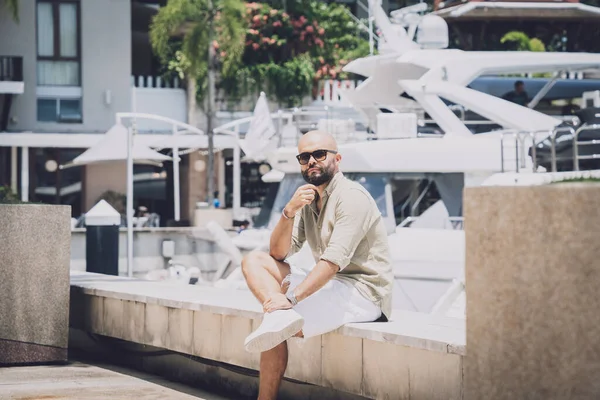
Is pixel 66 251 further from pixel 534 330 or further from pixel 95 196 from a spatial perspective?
pixel 95 196

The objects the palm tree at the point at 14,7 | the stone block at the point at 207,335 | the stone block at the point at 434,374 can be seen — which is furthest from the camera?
the palm tree at the point at 14,7

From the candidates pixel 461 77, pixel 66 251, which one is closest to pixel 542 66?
pixel 461 77

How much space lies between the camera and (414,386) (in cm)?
615

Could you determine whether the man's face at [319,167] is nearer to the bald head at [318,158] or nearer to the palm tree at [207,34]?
the bald head at [318,158]

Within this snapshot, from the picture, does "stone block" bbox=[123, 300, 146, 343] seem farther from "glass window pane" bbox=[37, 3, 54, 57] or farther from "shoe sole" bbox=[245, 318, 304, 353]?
"glass window pane" bbox=[37, 3, 54, 57]

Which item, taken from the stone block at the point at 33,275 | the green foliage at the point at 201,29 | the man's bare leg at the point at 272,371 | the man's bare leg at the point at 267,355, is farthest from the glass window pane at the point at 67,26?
the man's bare leg at the point at 272,371

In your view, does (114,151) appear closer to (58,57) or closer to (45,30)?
(58,57)

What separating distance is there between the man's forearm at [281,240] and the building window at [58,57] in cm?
3039

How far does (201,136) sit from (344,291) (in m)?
28.4

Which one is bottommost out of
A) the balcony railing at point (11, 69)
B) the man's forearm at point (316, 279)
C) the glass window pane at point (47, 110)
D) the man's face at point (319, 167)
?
the man's forearm at point (316, 279)

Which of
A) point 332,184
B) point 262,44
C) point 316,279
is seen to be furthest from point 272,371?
point 262,44

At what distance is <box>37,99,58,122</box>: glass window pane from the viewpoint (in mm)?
36281

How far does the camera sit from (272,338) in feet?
20.0

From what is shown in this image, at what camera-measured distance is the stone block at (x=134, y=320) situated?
8.59m
